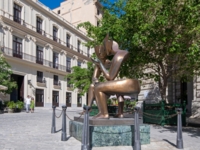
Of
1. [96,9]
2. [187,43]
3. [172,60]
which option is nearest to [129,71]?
[172,60]

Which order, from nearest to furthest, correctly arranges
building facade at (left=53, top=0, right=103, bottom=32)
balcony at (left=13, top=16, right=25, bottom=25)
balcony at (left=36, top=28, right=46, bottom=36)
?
1. balcony at (left=13, top=16, right=25, bottom=25)
2. balcony at (left=36, top=28, right=46, bottom=36)
3. building facade at (left=53, top=0, right=103, bottom=32)

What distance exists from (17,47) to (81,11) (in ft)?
71.8

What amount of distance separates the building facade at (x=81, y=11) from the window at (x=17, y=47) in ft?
63.4

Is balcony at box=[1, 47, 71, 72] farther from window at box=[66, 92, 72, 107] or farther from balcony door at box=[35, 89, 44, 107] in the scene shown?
window at box=[66, 92, 72, 107]

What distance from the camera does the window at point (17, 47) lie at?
28.7 meters

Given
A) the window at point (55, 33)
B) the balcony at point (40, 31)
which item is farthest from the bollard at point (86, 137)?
the window at point (55, 33)

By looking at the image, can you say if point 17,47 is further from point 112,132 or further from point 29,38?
point 112,132

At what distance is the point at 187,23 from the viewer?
10.6 meters

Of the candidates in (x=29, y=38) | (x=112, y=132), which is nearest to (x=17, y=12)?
(x=29, y=38)

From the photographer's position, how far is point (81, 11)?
158 ft

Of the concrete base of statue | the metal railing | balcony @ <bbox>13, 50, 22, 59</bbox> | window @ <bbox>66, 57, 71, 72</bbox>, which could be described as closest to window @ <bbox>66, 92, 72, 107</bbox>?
window @ <bbox>66, 57, 71, 72</bbox>

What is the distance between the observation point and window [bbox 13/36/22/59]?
28719mm

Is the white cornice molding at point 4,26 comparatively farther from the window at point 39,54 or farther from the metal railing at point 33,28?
the window at point 39,54

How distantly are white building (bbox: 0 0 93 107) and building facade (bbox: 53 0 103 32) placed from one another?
256 inches
